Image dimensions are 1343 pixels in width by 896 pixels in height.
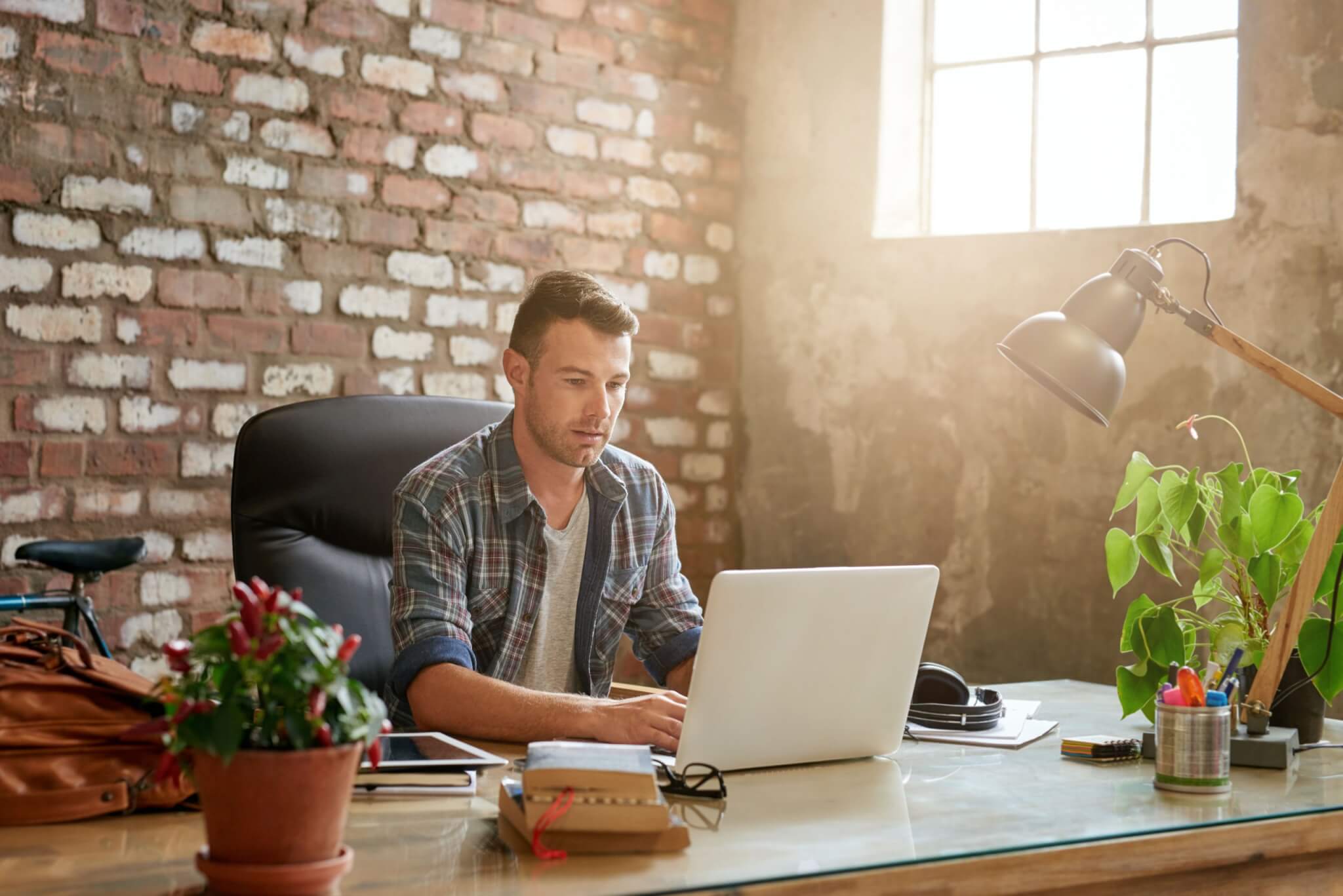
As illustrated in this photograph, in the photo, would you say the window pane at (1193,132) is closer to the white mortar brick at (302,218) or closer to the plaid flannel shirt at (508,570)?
the plaid flannel shirt at (508,570)

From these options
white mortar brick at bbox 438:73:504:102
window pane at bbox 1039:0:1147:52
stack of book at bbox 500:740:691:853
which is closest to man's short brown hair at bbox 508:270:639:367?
stack of book at bbox 500:740:691:853

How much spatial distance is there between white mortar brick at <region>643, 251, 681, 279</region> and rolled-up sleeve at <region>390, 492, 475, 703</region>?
5.03 ft

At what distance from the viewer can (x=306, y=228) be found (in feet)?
9.29

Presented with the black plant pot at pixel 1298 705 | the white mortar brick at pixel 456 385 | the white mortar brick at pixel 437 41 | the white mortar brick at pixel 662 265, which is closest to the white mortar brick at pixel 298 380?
the white mortar brick at pixel 456 385

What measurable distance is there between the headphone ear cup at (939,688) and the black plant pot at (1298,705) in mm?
334

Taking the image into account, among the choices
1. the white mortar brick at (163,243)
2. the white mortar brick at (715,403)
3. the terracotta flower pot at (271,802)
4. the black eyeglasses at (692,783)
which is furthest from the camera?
the white mortar brick at (715,403)

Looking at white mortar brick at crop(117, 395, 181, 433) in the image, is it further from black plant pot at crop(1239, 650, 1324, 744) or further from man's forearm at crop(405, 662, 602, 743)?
black plant pot at crop(1239, 650, 1324, 744)

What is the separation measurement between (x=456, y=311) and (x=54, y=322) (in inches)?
32.5

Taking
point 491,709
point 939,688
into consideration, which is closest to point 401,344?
point 491,709

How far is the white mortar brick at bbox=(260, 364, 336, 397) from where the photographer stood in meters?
2.79

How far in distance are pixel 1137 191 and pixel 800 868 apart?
226cm

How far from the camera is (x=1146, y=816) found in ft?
4.22

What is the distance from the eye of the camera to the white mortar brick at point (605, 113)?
128 inches

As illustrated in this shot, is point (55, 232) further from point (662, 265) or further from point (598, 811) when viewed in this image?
point (598, 811)
